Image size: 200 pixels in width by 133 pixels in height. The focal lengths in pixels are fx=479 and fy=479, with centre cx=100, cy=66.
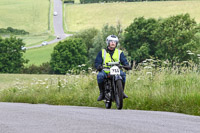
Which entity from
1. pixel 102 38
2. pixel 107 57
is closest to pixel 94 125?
pixel 107 57

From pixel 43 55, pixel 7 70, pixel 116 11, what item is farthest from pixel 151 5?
pixel 7 70

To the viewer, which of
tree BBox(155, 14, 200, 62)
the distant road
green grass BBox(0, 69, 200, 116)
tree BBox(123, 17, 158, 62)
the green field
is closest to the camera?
green grass BBox(0, 69, 200, 116)

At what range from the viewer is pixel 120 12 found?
443ft

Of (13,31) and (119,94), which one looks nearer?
(119,94)

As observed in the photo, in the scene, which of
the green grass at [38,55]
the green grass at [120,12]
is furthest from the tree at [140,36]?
the green grass at [120,12]

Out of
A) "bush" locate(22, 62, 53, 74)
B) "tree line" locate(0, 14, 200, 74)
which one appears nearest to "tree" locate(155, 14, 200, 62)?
"tree line" locate(0, 14, 200, 74)

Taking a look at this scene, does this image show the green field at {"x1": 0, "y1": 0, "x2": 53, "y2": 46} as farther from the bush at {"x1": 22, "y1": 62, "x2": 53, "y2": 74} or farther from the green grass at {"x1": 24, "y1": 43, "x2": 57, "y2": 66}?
the bush at {"x1": 22, "y1": 62, "x2": 53, "y2": 74}

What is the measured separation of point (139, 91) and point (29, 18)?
133m

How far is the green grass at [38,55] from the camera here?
97.9m

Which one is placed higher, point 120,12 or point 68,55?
point 120,12

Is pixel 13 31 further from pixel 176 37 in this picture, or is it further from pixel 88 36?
pixel 176 37

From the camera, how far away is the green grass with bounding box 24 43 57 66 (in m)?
97.9

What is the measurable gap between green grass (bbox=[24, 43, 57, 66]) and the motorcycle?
85.1 metres

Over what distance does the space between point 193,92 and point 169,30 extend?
74.5 meters
